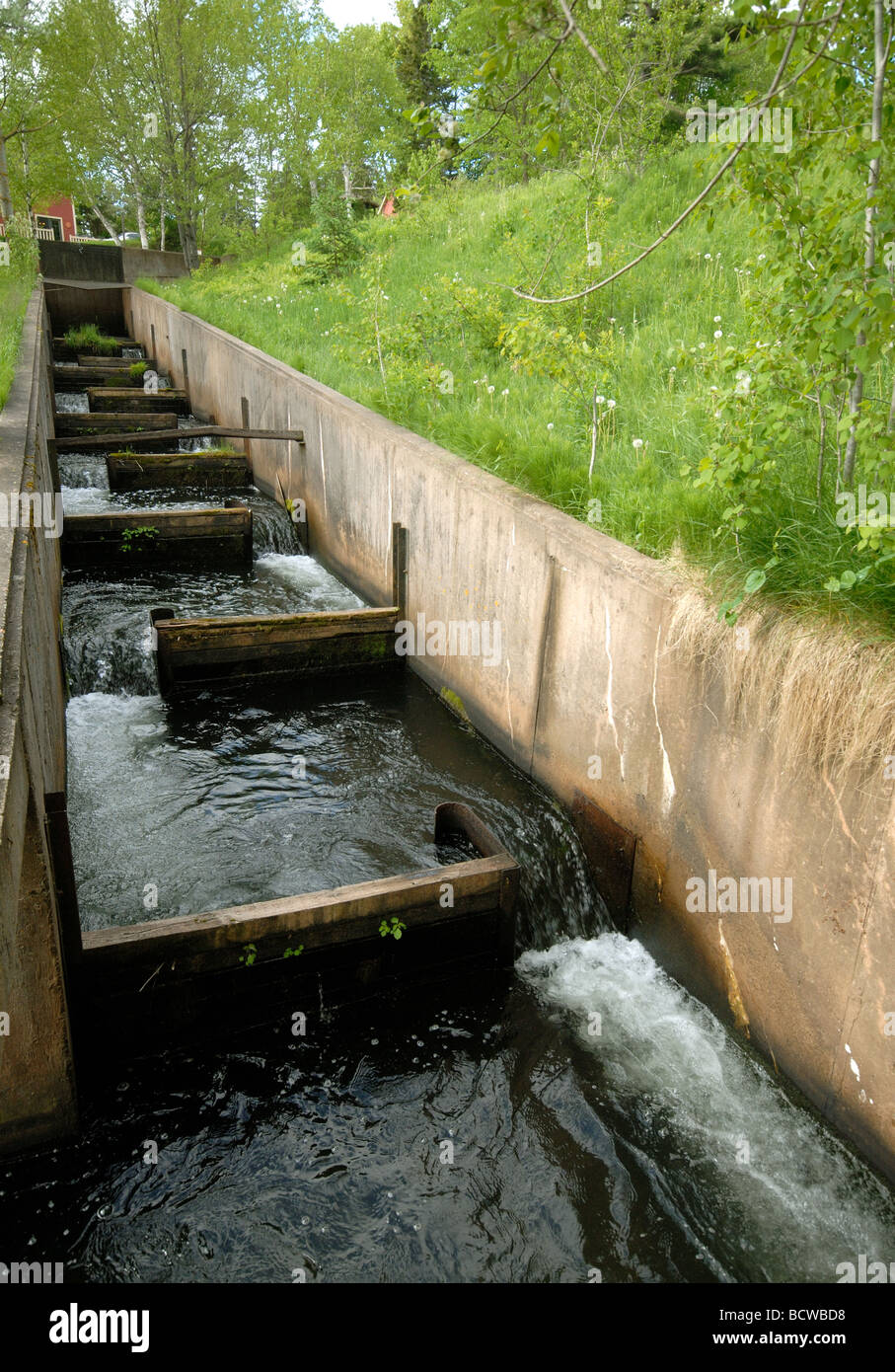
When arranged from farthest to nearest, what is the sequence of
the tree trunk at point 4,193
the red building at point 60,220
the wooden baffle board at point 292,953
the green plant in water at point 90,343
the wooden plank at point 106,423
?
the red building at point 60,220 < the tree trunk at point 4,193 < the green plant in water at point 90,343 < the wooden plank at point 106,423 < the wooden baffle board at point 292,953

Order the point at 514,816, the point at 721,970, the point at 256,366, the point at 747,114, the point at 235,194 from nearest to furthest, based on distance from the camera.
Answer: the point at 747,114 < the point at 721,970 < the point at 514,816 < the point at 256,366 < the point at 235,194

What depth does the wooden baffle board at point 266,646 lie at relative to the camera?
7.43m

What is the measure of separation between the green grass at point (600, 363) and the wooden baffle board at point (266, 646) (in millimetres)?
1789

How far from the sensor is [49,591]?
6.45 metres

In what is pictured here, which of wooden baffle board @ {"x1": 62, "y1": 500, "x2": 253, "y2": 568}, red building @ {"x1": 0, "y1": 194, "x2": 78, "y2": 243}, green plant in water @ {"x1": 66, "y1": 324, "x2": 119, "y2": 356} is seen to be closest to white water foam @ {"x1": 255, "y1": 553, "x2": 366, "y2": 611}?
wooden baffle board @ {"x1": 62, "y1": 500, "x2": 253, "y2": 568}

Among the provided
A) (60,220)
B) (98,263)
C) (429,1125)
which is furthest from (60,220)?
(429,1125)

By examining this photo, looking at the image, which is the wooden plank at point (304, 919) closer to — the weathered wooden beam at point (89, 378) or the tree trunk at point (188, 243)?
the weathered wooden beam at point (89, 378)

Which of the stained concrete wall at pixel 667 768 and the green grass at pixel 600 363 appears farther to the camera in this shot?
the green grass at pixel 600 363

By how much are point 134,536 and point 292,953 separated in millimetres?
6267

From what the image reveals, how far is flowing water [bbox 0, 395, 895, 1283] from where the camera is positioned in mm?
3492

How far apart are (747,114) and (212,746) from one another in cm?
513

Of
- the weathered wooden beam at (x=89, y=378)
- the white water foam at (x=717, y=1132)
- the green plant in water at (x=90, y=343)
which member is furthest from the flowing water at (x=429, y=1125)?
the green plant in water at (x=90, y=343)
